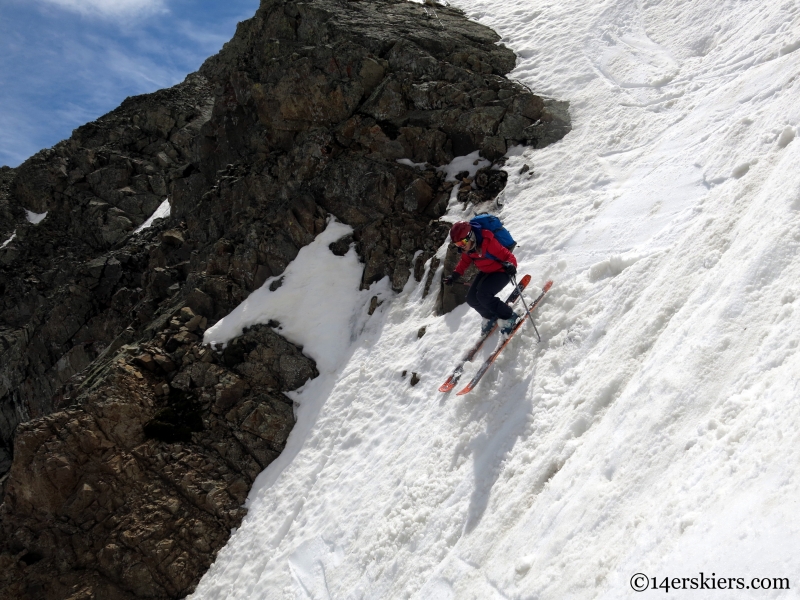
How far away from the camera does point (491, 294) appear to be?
30.7 feet

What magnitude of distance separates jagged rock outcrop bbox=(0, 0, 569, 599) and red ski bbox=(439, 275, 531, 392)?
3705 millimetres

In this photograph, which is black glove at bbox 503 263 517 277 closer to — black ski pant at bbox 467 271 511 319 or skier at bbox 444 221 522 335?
skier at bbox 444 221 522 335

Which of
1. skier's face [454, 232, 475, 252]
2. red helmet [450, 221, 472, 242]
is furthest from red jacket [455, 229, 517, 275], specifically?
red helmet [450, 221, 472, 242]

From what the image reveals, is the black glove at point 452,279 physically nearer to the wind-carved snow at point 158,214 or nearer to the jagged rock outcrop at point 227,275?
the jagged rock outcrop at point 227,275

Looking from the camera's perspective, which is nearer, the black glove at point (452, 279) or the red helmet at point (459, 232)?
the red helmet at point (459, 232)

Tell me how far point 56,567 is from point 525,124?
16363mm

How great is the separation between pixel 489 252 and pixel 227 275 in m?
10.4

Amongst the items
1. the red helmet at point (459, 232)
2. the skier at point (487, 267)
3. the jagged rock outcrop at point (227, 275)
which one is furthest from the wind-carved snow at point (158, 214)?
the red helmet at point (459, 232)

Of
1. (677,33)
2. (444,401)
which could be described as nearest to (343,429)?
(444,401)

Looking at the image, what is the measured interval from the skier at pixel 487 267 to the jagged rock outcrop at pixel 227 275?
4104mm

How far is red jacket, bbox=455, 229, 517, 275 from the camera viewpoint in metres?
9.03

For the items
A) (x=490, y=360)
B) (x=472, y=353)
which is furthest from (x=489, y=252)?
(x=472, y=353)

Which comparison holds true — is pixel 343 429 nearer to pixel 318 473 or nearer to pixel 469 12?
pixel 318 473

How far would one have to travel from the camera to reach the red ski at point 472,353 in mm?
9922
